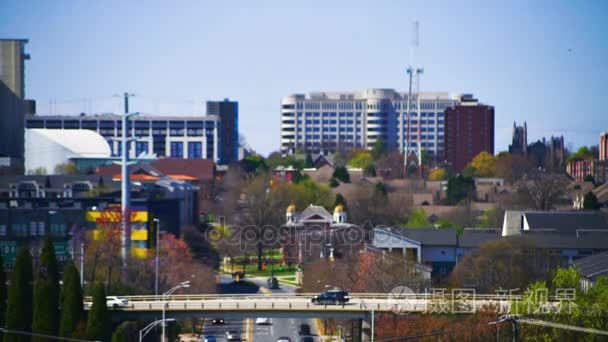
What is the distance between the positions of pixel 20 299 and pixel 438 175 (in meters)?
117

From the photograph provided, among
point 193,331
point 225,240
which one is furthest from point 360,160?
point 193,331

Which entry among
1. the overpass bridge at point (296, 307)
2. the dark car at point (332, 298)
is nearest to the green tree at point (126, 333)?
the overpass bridge at point (296, 307)

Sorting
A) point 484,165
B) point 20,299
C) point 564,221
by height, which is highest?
point 484,165

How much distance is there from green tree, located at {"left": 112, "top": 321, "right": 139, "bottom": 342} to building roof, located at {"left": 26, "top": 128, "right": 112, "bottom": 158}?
8689cm

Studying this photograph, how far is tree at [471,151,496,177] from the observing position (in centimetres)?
17500

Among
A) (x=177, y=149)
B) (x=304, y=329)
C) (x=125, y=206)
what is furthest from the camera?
(x=177, y=149)

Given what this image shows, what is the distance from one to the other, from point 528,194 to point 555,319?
68.6m

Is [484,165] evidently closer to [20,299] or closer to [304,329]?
[304,329]

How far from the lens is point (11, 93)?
17150 centimetres

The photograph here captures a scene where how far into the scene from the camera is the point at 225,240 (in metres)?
102

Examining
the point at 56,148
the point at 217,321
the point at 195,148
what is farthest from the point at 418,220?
the point at 195,148

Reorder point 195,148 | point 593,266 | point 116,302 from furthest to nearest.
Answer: point 195,148 → point 593,266 → point 116,302

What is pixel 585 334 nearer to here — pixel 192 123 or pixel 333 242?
pixel 333 242

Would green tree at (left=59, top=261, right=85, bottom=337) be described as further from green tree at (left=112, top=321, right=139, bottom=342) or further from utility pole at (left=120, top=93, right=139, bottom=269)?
utility pole at (left=120, top=93, right=139, bottom=269)
